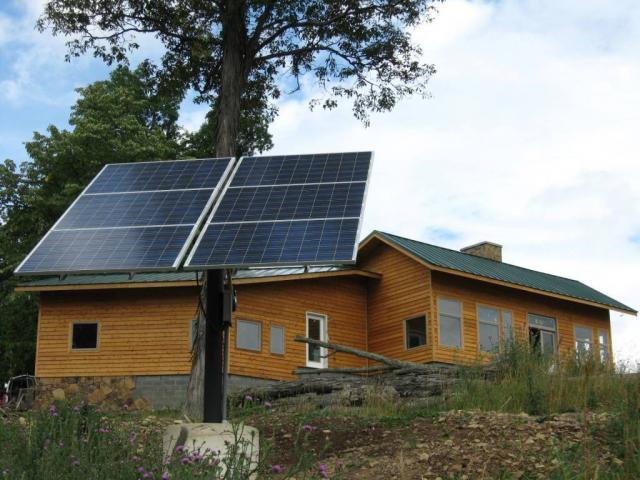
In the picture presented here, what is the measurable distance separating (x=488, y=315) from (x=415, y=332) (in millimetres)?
2819

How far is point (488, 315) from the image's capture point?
3019cm

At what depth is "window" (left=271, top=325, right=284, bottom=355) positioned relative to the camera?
2797 cm

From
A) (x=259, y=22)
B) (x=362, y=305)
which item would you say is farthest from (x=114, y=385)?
(x=259, y=22)

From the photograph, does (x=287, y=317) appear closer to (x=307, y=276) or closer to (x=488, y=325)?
(x=307, y=276)

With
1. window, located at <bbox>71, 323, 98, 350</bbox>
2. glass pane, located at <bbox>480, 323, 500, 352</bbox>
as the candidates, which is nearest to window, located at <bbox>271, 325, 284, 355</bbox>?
window, located at <bbox>71, 323, 98, 350</bbox>

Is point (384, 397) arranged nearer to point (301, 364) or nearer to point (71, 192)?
point (301, 364)

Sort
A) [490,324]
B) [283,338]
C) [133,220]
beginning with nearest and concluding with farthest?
[133,220] < [283,338] < [490,324]

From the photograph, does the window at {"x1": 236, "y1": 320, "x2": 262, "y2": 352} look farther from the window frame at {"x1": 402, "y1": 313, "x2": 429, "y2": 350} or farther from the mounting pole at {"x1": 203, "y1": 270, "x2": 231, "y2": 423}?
the mounting pole at {"x1": 203, "y1": 270, "x2": 231, "y2": 423}

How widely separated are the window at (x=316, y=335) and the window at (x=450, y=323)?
12.8 ft

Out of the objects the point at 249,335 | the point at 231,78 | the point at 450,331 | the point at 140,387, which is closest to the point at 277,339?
the point at 249,335

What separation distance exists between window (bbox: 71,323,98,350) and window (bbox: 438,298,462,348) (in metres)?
11.1

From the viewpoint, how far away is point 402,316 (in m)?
29.6

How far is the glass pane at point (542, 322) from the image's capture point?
31.7 m

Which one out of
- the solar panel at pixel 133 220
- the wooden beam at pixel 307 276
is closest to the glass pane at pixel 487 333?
the wooden beam at pixel 307 276
